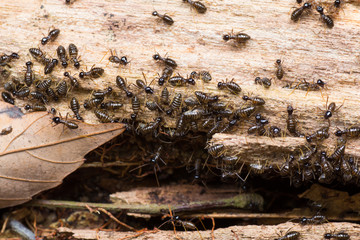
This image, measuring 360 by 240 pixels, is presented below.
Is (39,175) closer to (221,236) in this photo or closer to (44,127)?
(44,127)

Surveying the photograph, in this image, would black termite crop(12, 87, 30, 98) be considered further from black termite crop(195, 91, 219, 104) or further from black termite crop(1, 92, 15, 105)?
black termite crop(195, 91, 219, 104)

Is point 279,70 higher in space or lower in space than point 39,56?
higher

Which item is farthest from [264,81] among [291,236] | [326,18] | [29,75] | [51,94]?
[29,75]

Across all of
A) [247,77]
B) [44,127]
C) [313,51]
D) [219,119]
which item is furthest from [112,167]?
[313,51]

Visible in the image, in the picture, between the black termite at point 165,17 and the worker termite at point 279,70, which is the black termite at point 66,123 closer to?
the black termite at point 165,17

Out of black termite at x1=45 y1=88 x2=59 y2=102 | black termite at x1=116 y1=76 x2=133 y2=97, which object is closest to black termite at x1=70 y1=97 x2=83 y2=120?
black termite at x1=45 y1=88 x2=59 y2=102

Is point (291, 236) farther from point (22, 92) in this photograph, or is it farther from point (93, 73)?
point (22, 92)

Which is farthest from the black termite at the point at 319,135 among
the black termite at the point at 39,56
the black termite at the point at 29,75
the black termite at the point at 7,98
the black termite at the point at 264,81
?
the black termite at the point at 7,98
